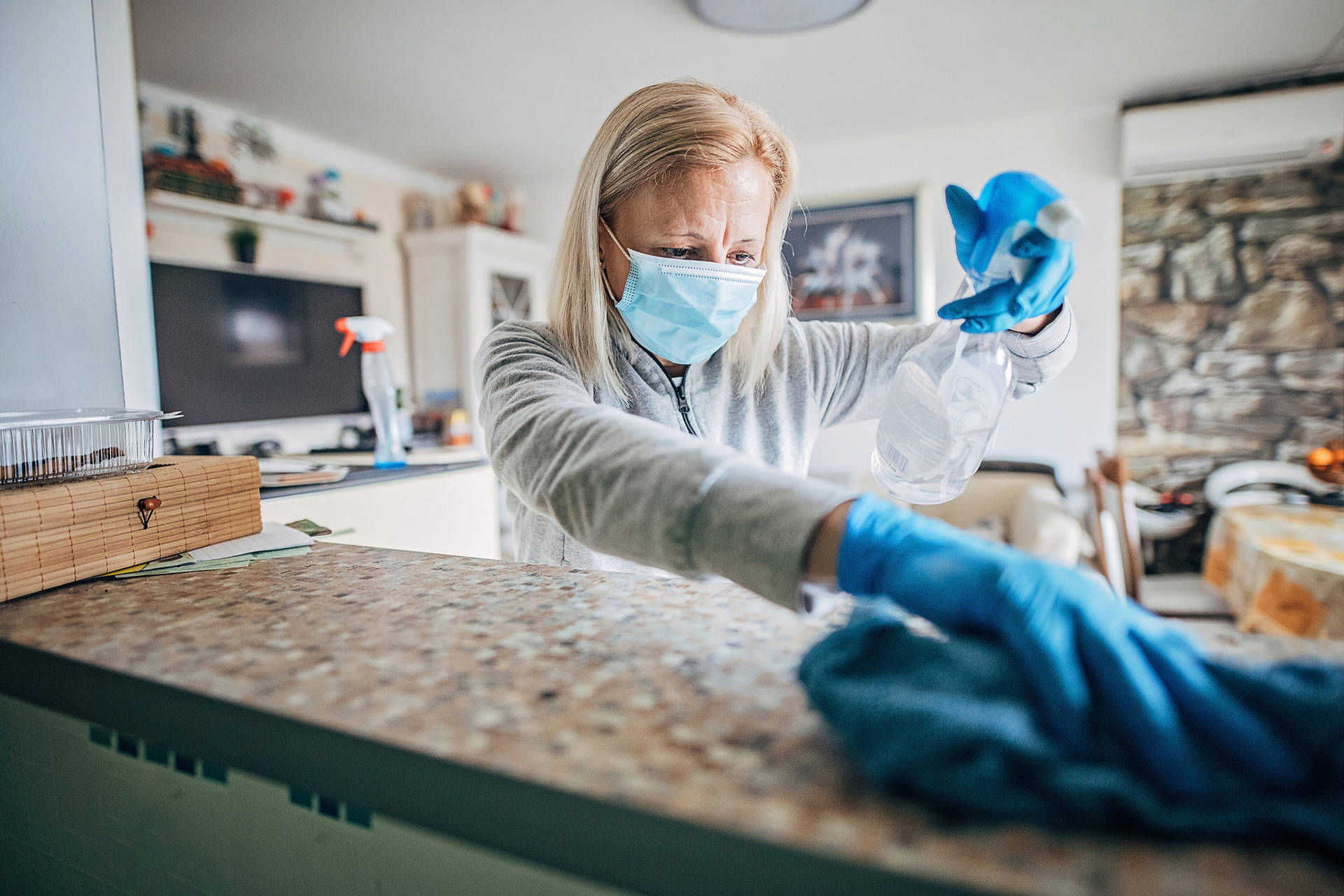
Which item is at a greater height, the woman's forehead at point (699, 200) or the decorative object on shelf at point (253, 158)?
the decorative object on shelf at point (253, 158)

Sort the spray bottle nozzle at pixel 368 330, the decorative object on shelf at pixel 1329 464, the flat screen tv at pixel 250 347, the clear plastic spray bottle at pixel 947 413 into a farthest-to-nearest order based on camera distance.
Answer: the flat screen tv at pixel 250 347 < the decorative object on shelf at pixel 1329 464 < the spray bottle nozzle at pixel 368 330 < the clear plastic spray bottle at pixel 947 413

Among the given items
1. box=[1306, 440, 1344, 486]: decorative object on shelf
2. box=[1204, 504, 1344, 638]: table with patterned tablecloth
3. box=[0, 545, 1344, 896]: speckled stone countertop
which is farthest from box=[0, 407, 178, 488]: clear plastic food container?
box=[1306, 440, 1344, 486]: decorative object on shelf

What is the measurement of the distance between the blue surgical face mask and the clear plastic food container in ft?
2.05

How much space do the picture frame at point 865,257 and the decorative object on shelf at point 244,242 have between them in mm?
2550

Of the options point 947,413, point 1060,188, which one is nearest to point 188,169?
point 947,413

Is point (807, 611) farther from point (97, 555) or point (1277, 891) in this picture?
point (97, 555)

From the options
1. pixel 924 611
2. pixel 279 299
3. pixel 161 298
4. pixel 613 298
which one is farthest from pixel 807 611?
pixel 279 299

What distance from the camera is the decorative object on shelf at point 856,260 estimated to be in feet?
12.4

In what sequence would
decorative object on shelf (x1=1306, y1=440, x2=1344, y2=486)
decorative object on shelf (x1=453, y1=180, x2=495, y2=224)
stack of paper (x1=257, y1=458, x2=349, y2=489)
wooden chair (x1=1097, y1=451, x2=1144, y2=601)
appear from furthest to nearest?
decorative object on shelf (x1=453, y1=180, x2=495, y2=224) → decorative object on shelf (x1=1306, y1=440, x2=1344, y2=486) → wooden chair (x1=1097, y1=451, x2=1144, y2=601) → stack of paper (x1=257, y1=458, x2=349, y2=489)

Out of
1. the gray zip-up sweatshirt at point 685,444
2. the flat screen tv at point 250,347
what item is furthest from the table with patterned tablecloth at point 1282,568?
the flat screen tv at point 250,347

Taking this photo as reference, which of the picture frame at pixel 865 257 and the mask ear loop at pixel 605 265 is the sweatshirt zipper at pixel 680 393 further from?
the picture frame at pixel 865 257

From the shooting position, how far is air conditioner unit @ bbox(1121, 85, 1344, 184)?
3008 millimetres

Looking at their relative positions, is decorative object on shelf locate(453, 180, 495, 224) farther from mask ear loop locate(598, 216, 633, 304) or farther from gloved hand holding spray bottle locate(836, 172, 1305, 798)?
gloved hand holding spray bottle locate(836, 172, 1305, 798)

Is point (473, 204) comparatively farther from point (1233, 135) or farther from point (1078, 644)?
point (1078, 644)
